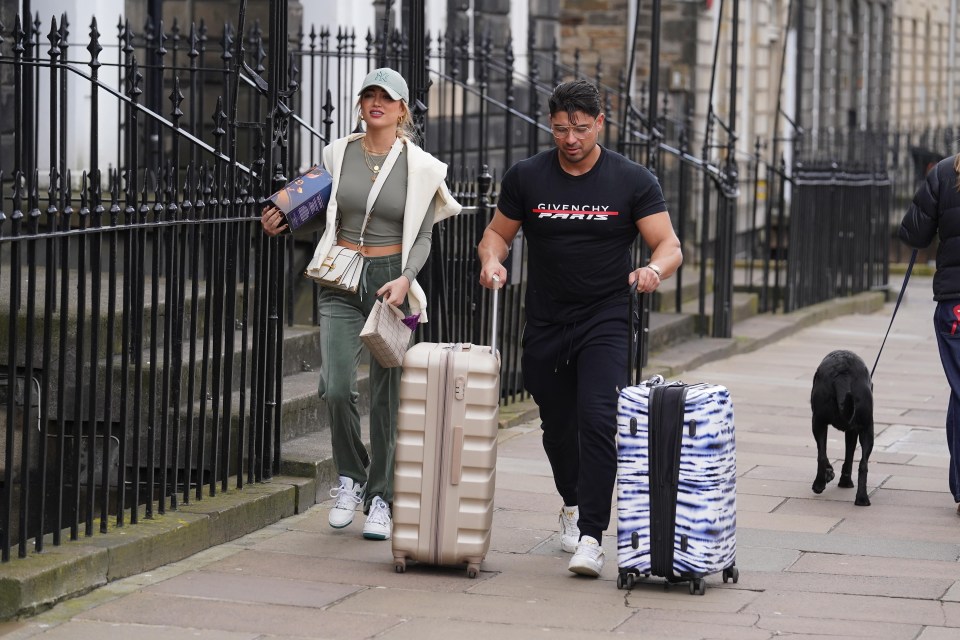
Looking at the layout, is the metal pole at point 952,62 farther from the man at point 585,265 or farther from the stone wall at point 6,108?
the man at point 585,265

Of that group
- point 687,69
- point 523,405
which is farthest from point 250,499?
point 687,69

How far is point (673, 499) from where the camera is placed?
19.0 feet

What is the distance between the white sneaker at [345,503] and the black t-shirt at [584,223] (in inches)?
44.2

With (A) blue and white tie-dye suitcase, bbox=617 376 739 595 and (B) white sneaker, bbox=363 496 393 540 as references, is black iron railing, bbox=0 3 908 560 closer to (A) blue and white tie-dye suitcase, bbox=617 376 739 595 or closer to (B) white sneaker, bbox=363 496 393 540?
(B) white sneaker, bbox=363 496 393 540

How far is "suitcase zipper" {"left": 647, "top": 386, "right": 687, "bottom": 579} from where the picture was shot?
5.77 meters

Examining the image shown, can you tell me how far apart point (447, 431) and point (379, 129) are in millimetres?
1246

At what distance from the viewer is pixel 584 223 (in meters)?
6.07

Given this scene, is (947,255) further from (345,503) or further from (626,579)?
(345,503)

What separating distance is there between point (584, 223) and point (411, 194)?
0.71 metres

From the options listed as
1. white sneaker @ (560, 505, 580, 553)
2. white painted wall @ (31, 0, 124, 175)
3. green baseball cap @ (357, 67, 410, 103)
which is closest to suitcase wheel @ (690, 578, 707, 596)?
white sneaker @ (560, 505, 580, 553)

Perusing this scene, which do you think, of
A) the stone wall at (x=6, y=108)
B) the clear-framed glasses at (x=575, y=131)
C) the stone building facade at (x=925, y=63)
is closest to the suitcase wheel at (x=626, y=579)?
the clear-framed glasses at (x=575, y=131)

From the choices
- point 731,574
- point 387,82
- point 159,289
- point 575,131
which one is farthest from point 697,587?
point 159,289

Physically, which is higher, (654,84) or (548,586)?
(654,84)

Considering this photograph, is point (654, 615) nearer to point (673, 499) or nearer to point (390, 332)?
point (673, 499)
